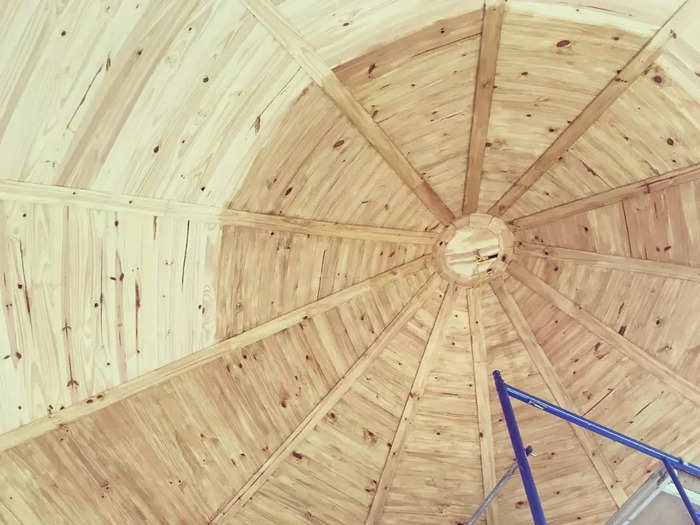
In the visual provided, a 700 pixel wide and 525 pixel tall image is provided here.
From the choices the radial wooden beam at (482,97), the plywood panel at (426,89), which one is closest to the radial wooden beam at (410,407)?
the radial wooden beam at (482,97)

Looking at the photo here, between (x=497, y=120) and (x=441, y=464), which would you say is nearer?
(x=497, y=120)

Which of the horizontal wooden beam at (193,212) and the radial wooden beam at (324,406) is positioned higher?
the horizontal wooden beam at (193,212)

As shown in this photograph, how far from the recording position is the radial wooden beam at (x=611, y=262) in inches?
199

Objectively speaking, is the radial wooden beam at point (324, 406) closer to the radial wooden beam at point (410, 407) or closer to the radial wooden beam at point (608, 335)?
the radial wooden beam at point (410, 407)

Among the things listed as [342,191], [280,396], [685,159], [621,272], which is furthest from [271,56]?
[621,272]

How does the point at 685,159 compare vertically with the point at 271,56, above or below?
below

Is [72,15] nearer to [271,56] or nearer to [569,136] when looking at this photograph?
[271,56]

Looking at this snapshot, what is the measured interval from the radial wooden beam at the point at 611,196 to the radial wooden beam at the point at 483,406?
0.83 m

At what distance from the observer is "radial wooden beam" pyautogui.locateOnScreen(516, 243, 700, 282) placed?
5066 millimetres

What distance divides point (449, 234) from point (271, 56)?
2301mm

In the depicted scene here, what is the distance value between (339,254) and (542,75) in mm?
1944

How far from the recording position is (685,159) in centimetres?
461

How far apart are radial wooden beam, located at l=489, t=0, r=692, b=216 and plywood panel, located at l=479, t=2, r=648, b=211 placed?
0.04m

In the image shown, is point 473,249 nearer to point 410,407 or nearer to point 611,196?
point 611,196
